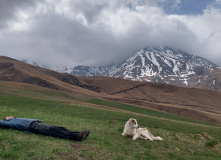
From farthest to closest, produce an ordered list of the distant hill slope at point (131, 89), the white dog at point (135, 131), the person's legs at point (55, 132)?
the distant hill slope at point (131, 89) → the white dog at point (135, 131) → the person's legs at point (55, 132)

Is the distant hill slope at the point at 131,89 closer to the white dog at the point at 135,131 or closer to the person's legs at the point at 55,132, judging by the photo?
the white dog at the point at 135,131

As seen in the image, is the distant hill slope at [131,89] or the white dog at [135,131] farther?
the distant hill slope at [131,89]

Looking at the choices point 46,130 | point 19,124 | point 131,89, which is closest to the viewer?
point 46,130

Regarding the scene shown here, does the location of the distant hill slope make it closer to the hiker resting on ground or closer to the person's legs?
the hiker resting on ground

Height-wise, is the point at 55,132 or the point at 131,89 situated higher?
the point at 131,89

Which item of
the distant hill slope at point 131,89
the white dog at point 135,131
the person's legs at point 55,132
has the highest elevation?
the distant hill slope at point 131,89

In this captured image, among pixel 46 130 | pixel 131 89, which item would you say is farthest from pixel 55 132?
pixel 131 89

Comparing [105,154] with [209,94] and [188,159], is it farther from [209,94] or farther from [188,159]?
[209,94]

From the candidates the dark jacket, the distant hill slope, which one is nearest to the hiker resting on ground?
the dark jacket

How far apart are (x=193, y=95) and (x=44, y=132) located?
151 metres

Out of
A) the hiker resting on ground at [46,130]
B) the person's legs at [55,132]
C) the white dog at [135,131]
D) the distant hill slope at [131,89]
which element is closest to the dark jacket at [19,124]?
the hiker resting on ground at [46,130]

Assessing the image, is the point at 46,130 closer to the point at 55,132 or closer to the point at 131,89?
the point at 55,132

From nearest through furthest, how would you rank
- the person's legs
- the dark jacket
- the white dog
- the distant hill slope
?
the person's legs → the dark jacket → the white dog → the distant hill slope

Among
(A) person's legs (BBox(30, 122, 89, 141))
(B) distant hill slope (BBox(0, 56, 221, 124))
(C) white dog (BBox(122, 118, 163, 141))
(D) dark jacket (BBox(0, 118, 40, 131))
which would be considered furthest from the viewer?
(B) distant hill slope (BBox(0, 56, 221, 124))
